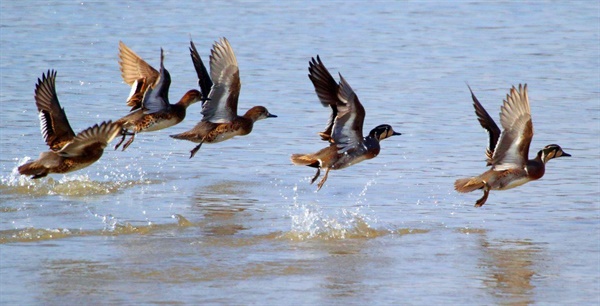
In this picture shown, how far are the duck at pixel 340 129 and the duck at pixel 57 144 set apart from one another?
1807mm

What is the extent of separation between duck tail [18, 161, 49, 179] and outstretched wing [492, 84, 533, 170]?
11.9ft

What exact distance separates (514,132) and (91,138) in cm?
334

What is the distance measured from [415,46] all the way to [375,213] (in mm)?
11171

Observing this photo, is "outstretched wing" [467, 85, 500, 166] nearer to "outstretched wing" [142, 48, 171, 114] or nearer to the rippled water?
the rippled water

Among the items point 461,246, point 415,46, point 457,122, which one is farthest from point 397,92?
point 461,246

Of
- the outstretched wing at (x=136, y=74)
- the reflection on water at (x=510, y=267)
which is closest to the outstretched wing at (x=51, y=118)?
the outstretched wing at (x=136, y=74)

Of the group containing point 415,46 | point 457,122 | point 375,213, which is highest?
point 375,213

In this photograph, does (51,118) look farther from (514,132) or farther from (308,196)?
(514,132)

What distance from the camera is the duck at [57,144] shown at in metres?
9.12

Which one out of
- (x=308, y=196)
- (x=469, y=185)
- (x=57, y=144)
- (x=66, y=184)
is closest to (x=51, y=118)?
(x=57, y=144)

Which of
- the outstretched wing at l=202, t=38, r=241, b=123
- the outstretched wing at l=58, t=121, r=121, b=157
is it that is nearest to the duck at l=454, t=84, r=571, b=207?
the outstretched wing at l=202, t=38, r=241, b=123

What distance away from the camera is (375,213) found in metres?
10.0

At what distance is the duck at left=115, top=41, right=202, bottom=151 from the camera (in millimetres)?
11141

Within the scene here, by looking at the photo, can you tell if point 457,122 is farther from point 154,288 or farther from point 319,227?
point 154,288
